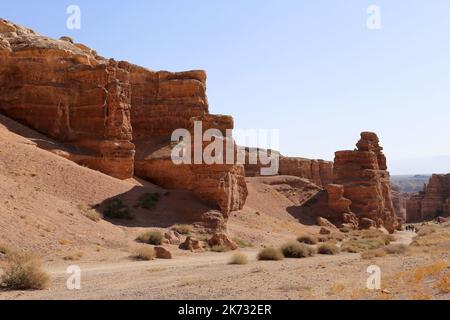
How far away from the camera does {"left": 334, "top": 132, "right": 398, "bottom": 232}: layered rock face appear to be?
46719 millimetres

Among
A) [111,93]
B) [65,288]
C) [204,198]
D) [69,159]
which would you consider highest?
[111,93]

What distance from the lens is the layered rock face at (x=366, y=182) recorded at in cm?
4672

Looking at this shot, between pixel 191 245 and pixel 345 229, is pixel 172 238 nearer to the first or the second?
pixel 191 245

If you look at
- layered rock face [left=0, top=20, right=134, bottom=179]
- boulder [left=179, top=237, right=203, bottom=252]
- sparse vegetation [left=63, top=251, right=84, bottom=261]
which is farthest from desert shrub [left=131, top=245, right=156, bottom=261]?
layered rock face [left=0, top=20, right=134, bottom=179]

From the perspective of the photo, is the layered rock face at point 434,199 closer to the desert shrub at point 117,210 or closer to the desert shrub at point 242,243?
the desert shrub at point 242,243

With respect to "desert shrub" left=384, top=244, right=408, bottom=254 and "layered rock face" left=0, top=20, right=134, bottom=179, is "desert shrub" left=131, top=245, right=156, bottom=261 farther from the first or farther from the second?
"layered rock face" left=0, top=20, right=134, bottom=179

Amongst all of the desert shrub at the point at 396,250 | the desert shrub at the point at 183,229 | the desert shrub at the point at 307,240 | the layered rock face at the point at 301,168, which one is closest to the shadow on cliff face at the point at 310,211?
the desert shrub at the point at 307,240

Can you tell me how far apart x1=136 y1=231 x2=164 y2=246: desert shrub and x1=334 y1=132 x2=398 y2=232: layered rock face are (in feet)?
88.4

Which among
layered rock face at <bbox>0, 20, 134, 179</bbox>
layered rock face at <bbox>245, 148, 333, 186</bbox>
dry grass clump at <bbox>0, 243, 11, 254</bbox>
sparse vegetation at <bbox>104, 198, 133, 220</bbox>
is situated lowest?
dry grass clump at <bbox>0, 243, 11, 254</bbox>

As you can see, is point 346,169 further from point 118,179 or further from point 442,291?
point 442,291

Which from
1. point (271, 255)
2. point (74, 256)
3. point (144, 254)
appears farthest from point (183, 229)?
point (74, 256)

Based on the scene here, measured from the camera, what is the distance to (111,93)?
3572cm
